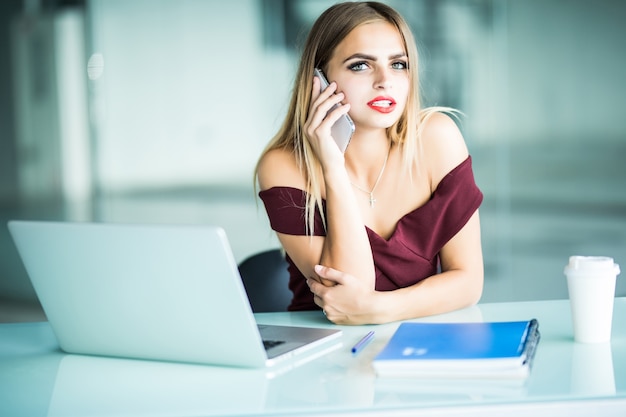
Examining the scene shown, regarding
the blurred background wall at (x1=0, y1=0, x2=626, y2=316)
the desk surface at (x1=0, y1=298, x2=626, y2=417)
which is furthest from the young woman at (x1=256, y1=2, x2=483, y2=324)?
the blurred background wall at (x1=0, y1=0, x2=626, y2=316)

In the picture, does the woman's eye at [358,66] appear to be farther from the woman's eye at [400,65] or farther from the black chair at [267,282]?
the black chair at [267,282]

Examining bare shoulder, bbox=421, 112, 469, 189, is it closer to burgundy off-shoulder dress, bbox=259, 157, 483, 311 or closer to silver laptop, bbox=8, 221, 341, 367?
burgundy off-shoulder dress, bbox=259, 157, 483, 311

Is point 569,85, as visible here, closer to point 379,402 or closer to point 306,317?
point 306,317

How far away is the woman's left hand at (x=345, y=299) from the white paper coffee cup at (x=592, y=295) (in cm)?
42

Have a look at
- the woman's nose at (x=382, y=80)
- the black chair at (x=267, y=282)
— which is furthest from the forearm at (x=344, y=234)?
the black chair at (x=267, y=282)

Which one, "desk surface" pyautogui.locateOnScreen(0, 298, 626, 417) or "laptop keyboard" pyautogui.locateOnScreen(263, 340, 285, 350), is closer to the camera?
"desk surface" pyautogui.locateOnScreen(0, 298, 626, 417)

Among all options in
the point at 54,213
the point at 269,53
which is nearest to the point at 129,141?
the point at 54,213

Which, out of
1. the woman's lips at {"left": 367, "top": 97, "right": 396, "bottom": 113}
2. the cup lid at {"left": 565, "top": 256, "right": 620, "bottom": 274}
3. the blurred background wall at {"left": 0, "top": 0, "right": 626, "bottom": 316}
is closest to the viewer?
the cup lid at {"left": 565, "top": 256, "right": 620, "bottom": 274}

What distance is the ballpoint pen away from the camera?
1.52 metres

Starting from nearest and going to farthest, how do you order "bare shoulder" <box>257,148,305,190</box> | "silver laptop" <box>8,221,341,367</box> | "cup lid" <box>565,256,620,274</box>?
1. "silver laptop" <box>8,221,341,367</box>
2. "cup lid" <box>565,256,620,274</box>
3. "bare shoulder" <box>257,148,305,190</box>

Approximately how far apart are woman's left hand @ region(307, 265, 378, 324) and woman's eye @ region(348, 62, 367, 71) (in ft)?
2.04

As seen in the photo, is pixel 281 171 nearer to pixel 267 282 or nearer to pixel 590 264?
pixel 267 282

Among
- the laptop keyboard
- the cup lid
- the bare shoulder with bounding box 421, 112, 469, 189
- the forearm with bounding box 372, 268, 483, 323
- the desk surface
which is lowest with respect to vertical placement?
the forearm with bounding box 372, 268, 483, 323

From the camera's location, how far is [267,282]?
8.99 feet
